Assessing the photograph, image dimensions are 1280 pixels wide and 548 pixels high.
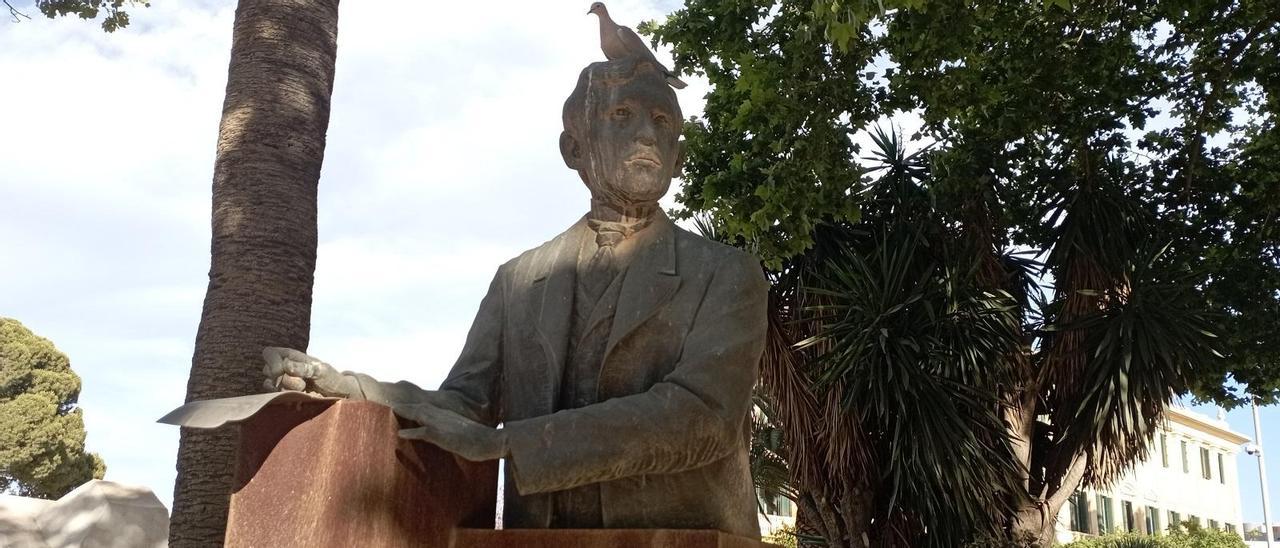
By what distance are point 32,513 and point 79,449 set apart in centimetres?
1208

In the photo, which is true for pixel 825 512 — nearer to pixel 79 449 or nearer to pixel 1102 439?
pixel 1102 439

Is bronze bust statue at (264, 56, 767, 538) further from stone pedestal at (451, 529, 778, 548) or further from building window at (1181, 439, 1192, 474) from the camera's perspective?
building window at (1181, 439, 1192, 474)

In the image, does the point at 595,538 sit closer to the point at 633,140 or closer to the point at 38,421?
the point at 633,140

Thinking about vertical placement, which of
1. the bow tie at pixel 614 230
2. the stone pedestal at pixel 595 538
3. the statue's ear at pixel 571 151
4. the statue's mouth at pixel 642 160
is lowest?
the stone pedestal at pixel 595 538

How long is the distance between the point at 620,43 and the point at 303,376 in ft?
3.60

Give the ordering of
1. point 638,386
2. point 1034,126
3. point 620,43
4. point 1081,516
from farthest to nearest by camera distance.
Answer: point 1081,516
point 1034,126
point 620,43
point 638,386

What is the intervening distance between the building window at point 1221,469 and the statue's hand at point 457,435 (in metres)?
54.5

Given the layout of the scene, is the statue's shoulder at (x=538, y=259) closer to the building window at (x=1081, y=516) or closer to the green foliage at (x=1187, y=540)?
the green foliage at (x=1187, y=540)

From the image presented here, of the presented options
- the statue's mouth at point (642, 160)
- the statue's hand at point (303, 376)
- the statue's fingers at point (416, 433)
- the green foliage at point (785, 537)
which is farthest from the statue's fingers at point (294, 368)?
the green foliage at point (785, 537)

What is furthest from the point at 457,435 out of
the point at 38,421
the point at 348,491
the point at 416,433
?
the point at 38,421

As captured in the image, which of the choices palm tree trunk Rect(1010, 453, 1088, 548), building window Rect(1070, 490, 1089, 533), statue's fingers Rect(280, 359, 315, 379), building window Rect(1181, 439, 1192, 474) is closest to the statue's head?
statue's fingers Rect(280, 359, 315, 379)

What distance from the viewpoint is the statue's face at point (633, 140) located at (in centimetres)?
278

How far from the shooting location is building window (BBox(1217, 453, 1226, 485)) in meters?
50.5

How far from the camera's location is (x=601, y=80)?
111 inches
